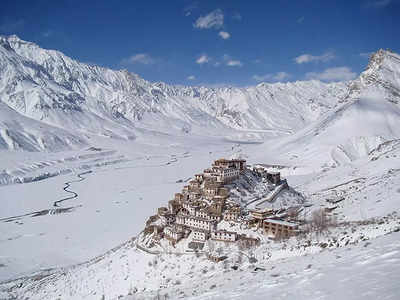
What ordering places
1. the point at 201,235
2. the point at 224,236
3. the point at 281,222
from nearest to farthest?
the point at 281,222, the point at 224,236, the point at 201,235

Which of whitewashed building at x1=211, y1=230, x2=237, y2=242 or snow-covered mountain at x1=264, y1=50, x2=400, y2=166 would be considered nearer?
whitewashed building at x1=211, y1=230, x2=237, y2=242

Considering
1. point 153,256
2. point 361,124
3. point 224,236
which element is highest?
point 361,124

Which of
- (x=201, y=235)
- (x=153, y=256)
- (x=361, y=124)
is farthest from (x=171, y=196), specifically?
(x=361, y=124)

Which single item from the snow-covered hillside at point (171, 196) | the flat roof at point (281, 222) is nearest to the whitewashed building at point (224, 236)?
the snow-covered hillside at point (171, 196)

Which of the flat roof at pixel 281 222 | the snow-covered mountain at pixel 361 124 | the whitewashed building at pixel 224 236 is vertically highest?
the snow-covered mountain at pixel 361 124

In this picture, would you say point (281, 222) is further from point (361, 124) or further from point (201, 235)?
point (361, 124)

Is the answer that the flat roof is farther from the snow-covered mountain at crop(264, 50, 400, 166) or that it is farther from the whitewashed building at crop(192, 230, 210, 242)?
the snow-covered mountain at crop(264, 50, 400, 166)

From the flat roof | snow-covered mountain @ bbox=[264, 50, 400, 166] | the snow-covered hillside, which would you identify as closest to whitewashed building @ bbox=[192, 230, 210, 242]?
the snow-covered hillside

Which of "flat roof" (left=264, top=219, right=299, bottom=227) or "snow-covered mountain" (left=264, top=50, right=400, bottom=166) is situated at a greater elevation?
"snow-covered mountain" (left=264, top=50, right=400, bottom=166)

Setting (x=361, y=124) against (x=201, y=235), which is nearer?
(x=201, y=235)

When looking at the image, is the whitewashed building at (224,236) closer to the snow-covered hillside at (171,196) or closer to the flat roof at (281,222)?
the snow-covered hillside at (171,196)

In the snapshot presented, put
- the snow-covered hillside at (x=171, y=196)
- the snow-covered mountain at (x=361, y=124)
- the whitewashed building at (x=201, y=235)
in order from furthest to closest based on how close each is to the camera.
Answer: the snow-covered mountain at (x=361, y=124)
the whitewashed building at (x=201, y=235)
the snow-covered hillside at (x=171, y=196)
